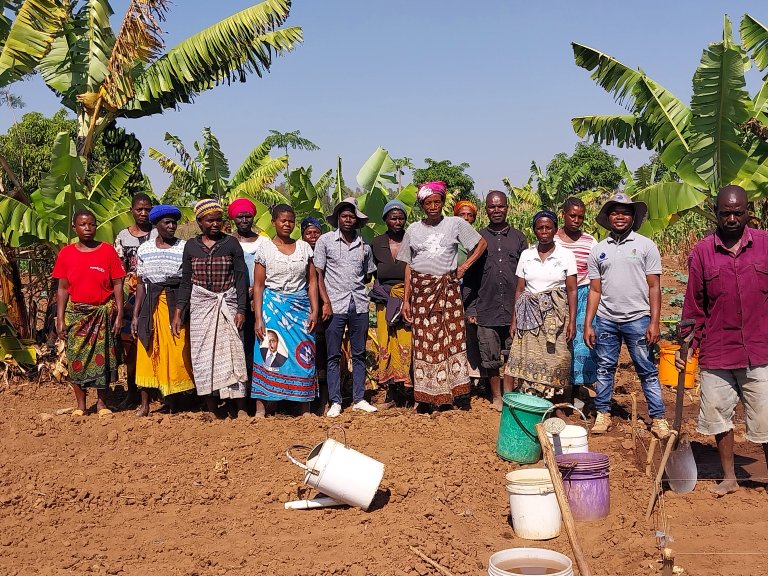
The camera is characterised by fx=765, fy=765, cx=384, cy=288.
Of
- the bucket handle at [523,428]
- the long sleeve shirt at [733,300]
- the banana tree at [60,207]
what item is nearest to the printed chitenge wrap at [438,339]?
the bucket handle at [523,428]

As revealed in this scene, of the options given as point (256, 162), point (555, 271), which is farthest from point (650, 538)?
point (256, 162)

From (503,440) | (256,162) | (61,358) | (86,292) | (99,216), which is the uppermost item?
(256,162)

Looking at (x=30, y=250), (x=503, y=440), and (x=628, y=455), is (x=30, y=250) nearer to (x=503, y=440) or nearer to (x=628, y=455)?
(x=503, y=440)

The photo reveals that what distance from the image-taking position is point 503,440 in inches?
208

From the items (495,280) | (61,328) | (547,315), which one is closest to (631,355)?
(547,315)

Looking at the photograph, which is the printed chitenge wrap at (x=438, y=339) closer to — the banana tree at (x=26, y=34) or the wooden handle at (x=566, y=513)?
the wooden handle at (x=566, y=513)

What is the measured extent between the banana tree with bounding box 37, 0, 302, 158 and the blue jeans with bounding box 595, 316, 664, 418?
5148mm

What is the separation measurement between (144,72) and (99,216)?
1.84 meters

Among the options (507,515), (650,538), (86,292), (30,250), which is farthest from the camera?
(30,250)

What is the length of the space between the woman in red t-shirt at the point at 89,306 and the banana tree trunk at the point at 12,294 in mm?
2022

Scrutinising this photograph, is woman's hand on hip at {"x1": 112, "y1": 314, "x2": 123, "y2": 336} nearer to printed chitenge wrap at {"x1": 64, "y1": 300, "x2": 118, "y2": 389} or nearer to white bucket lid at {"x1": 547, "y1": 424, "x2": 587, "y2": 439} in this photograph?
printed chitenge wrap at {"x1": 64, "y1": 300, "x2": 118, "y2": 389}

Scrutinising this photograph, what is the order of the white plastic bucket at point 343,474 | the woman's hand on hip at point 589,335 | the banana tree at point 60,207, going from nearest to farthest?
the white plastic bucket at point 343,474
the woman's hand on hip at point 589,335
the banana tree at point 60,207

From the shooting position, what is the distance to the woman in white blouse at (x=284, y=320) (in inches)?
242

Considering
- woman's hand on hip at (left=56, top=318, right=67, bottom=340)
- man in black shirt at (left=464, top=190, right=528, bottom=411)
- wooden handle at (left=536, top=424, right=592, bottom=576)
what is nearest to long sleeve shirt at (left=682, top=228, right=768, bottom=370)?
wooden handle at (left=536, top=424, right=592, bottom=576)
